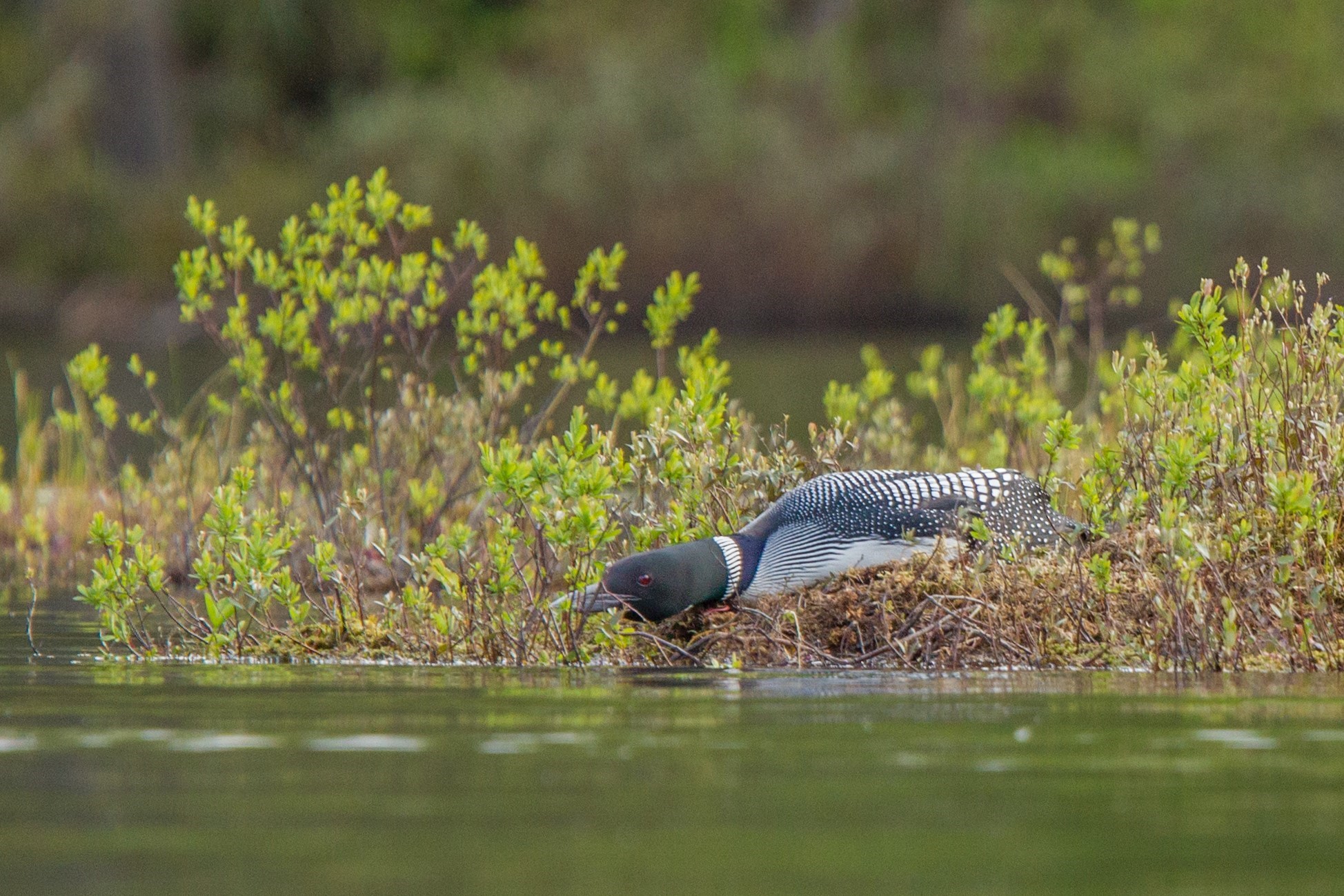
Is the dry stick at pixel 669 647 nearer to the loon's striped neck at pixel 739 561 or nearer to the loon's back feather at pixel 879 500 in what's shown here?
the loon's striped neck at pixel 739 561

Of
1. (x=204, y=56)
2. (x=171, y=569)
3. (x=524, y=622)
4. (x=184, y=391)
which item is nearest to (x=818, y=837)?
(x=524, y=622)

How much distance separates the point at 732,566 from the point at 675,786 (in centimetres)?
308

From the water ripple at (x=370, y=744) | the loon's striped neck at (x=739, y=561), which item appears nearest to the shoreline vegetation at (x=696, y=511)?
the loon's striped neck at (x=739, y=561)

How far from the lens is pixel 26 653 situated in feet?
27.6

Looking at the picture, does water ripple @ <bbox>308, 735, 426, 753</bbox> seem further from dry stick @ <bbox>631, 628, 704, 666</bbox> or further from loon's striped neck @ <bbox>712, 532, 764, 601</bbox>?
loon's striped neck @ <bbox>712, 532, 764, 601</bbox>

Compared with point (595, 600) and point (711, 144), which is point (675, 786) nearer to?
point (595, 600)

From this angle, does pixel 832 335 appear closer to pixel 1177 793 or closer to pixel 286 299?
pixel 286 299

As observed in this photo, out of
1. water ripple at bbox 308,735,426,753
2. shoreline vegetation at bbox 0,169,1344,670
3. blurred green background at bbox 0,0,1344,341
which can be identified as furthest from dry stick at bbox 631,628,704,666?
blurred green background at bbox 0,0,1344,341

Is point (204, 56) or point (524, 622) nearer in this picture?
point (524, 622)

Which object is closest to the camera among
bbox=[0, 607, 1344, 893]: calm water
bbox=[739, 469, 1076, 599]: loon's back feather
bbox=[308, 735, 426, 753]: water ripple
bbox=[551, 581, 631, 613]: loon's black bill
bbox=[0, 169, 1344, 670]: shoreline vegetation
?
bbox=[0, 607, 1344, 893]: calm water

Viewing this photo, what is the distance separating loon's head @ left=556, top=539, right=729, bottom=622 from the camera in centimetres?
805

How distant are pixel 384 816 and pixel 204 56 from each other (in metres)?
44.5

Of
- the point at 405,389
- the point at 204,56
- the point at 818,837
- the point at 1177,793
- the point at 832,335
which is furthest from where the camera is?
the point at 204,56

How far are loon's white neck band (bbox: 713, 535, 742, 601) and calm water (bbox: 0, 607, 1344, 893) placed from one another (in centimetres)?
80
